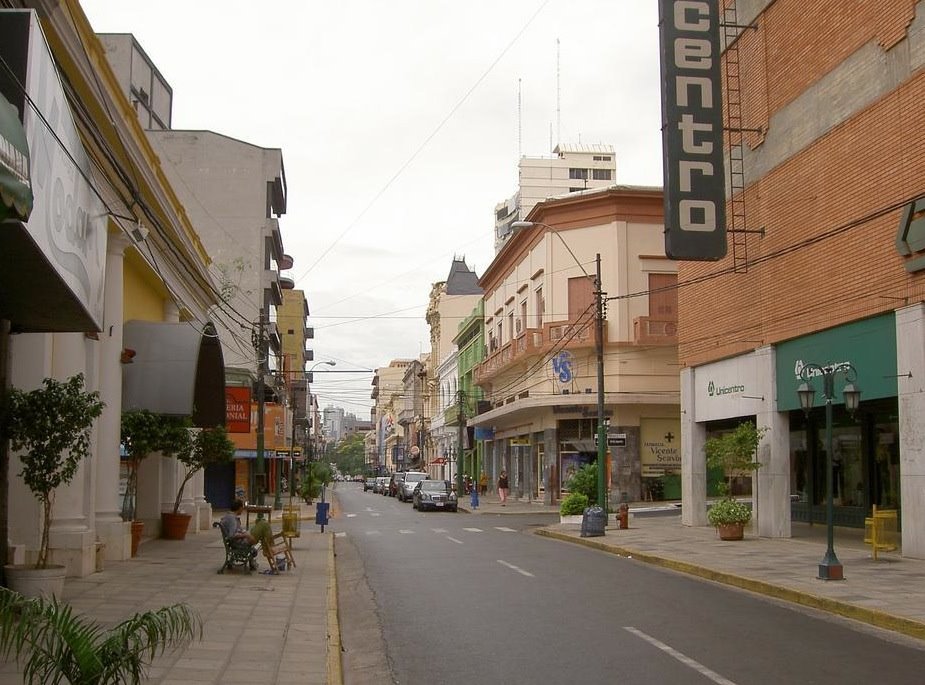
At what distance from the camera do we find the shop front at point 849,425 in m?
19.1

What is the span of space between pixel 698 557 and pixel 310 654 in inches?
454

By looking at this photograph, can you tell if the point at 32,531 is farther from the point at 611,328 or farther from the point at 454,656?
the point at 611,328

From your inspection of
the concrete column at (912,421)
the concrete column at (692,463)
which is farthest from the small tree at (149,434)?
the concrete column at (912,421)

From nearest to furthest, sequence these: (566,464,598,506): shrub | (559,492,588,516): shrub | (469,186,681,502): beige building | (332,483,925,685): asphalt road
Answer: (332,483,925,685): asphalt road < (559,492,588,516): shrub < (566,464,598,506): shrub < (469,186,681,502): beige building

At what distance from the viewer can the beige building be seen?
44.5 metres

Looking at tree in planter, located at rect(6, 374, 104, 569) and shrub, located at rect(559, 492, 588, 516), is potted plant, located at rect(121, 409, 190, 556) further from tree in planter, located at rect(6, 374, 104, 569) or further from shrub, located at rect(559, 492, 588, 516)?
shrub, located at rect(559, 492, 588, 516)

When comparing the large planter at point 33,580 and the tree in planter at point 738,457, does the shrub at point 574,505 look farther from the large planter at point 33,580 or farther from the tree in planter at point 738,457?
the large planter at point 33,580

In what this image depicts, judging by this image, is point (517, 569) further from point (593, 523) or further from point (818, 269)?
point (818, 269)

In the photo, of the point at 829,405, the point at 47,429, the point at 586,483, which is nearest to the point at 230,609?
the point at 47,429

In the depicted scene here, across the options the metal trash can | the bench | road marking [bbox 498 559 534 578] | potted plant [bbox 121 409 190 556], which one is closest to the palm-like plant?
the bench

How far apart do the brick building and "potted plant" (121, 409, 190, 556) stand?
44.2 feet

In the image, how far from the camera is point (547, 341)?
4669 cm

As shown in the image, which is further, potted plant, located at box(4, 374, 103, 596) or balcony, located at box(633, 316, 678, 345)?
balcony, located at box(633, 316, 678, 345)

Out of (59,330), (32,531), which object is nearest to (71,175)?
(59,330)
